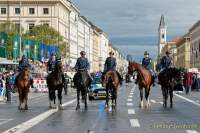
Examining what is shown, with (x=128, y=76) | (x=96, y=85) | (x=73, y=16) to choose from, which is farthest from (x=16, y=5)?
(x=128, y=76)

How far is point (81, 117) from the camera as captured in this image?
2081 cm

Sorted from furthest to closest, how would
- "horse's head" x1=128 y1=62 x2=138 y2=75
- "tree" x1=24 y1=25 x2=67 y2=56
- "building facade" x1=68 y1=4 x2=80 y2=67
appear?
"building facade" x1=68 y1=4 x2=80 y2=67 → "tree" x1=24 y1=25 x2=67 y2=56 → "horse's head" x1=128 y1=62 x2=138 y2=75

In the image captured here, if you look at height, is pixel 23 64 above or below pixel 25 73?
above

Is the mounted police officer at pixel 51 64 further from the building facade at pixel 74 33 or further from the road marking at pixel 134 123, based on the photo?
the building facade at pixel 74 33

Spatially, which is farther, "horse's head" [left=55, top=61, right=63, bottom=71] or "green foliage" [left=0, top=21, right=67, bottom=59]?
"green foliage" [left=0, top=21, right=67, bottom=59]

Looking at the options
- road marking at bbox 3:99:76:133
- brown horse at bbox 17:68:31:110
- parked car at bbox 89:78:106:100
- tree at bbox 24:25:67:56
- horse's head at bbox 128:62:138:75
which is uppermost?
tree at bbox 24:25:67:56

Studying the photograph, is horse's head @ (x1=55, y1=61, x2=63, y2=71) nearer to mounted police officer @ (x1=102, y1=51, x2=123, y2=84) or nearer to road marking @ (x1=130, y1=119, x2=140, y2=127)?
mounted police officer @ (x1=102, y1=51, x2=123, y2=84)

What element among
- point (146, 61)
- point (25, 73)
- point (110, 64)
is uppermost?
point (146, 61)

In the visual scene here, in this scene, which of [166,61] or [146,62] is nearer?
[146,62]

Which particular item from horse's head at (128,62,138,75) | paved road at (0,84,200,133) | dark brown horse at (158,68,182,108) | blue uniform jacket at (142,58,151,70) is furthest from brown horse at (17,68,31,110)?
dark brown horse at (158,68,182,108)

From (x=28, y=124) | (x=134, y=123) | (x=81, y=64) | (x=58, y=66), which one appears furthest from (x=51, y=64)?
(x=134, y=123)

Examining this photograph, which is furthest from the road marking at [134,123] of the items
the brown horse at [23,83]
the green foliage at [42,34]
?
the green foliage at [42,34]

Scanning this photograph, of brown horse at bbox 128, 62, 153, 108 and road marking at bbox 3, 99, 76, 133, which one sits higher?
brown horse at bbox 128, 62, 153, 108

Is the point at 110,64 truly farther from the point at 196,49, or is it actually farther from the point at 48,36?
the point at 196,49
